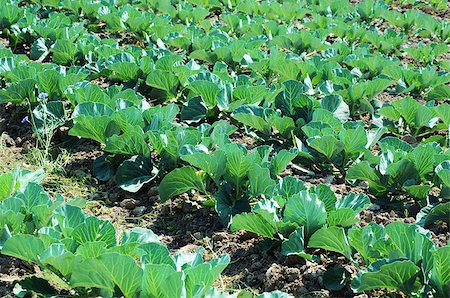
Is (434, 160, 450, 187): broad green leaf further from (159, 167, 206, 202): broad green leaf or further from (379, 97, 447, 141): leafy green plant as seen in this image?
(159, 167, 206, 202): broad green leaf

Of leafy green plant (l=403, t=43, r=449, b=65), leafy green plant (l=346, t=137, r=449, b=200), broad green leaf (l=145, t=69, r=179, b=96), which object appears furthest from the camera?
leafy green plant (l=403, t=43, r=449, b=65)

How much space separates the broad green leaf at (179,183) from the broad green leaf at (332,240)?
771mm

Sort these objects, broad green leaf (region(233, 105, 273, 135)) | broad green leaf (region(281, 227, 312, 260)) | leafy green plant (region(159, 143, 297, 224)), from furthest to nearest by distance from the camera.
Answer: broad green leaf (region(233, 105, 273, 135)) < leafy green plant (region(159, 143, 297, 224)) < broad green leaf (region(281, 227, 312, 260))

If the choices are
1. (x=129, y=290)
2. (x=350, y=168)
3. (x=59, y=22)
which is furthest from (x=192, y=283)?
(x=59, y=22)

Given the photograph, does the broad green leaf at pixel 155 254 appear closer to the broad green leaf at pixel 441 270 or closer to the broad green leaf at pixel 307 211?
the broad green leaf at pixel 307 211

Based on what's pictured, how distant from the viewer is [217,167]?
3.64 meters

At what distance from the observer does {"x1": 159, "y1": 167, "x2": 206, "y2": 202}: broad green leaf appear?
368 centimetres

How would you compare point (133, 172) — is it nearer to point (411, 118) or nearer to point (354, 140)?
point (354, 140)

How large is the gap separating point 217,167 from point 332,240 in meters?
0.79

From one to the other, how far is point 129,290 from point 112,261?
0.14m

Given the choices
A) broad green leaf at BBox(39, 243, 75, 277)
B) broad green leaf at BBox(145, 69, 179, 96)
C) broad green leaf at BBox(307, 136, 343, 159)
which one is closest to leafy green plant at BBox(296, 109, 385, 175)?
broad green leaf at BBox(307, 136, 343, 159)

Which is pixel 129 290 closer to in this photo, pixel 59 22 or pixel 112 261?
pixel 112 261

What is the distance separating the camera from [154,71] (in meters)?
4.95

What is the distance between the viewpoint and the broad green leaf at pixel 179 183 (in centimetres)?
368
